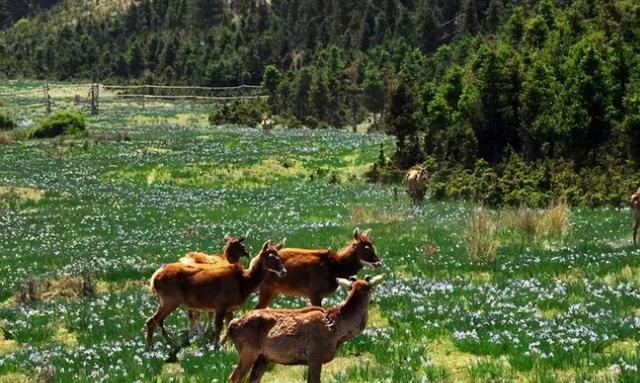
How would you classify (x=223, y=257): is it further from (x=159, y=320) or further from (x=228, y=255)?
(x=159, y=320)

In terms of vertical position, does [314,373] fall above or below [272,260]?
below

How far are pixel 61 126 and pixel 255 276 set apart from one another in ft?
184

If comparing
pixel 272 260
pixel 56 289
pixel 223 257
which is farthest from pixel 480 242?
pixel 56 289

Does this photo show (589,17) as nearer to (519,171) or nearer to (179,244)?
(519,171)

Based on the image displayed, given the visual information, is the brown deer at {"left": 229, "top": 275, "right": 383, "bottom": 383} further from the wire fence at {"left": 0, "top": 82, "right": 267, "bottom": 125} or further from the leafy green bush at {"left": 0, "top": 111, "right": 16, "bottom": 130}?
the wire fence at {"left": 0, "top": 82, "right": 267, "bottom": 125}

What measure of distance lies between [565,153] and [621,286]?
22.9m

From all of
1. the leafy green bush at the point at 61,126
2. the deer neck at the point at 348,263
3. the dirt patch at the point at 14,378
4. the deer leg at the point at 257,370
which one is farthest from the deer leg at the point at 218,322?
the leafy green bush at the point at 61,126

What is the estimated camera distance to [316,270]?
12.6 m

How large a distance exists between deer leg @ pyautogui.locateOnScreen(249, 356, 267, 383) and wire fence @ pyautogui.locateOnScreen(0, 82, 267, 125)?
70.1 m

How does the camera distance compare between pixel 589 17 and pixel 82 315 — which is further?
pixel 589 17

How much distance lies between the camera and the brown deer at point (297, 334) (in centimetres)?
847

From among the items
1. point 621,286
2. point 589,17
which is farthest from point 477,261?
point 589,17

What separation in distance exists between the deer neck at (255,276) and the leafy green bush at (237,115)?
70293 millimetres

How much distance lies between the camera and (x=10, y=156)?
49250 millimetres
